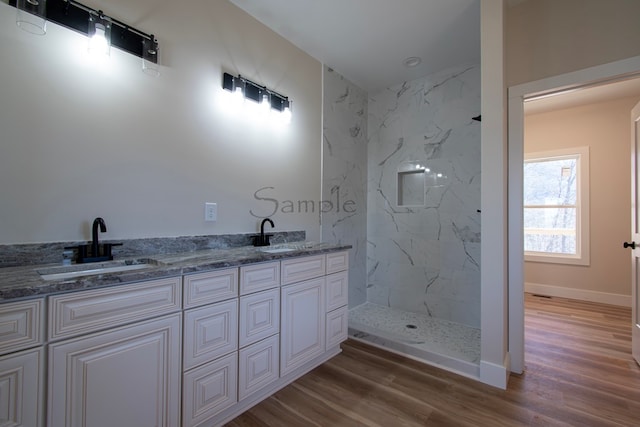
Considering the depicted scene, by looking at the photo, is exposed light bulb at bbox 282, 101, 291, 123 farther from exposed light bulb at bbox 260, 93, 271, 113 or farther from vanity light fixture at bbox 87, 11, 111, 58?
vanity light fixture at bbox 87, 11, 111, 58

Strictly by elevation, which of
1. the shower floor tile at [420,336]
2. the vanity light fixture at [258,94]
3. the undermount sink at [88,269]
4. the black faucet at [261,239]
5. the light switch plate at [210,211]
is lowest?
the shower floor tile at [420,336]

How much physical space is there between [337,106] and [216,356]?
270cm

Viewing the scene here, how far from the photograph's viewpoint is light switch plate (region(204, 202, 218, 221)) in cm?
202

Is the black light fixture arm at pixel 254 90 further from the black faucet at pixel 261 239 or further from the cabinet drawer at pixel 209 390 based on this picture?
the cabinet drawer at pixel 209 390

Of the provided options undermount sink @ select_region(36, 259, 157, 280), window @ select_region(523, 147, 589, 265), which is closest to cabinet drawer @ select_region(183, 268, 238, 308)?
undermount sink @ select_region(36, 259, 157, 280)

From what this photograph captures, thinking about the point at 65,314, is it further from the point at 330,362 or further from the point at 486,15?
the point at 486,15

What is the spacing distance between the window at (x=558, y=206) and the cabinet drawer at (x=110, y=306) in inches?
171

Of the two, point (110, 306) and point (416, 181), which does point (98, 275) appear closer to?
point (110, 306)

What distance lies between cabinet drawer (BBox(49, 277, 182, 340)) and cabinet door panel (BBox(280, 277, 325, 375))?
0.73 meters

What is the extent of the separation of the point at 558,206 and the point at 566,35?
3006mm

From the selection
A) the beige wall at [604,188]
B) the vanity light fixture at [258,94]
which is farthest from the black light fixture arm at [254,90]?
the beige wall at [604,188]

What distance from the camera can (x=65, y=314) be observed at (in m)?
1.02

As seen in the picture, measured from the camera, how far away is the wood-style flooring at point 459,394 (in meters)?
1.64

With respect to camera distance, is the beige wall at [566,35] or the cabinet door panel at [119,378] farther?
the beige wall at [566,35]
